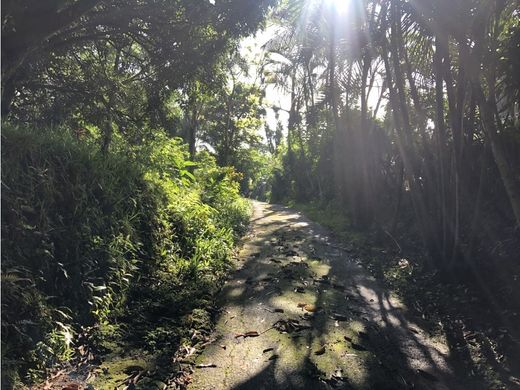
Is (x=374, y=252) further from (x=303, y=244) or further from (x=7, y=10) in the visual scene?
(x=7, y=10)

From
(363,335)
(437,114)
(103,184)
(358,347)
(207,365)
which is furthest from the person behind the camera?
(437,114)

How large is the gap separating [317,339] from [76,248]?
2.63 metres

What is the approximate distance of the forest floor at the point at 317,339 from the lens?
359cm

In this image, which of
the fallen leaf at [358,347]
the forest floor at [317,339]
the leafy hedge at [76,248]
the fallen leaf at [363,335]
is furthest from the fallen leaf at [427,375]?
the leafy hedge at [76,248]

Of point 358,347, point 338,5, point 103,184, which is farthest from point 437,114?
point 103,184

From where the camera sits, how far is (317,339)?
14.3 feet

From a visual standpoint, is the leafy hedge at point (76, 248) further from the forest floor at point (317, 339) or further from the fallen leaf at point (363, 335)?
the fallen leaf at point (363, 335)

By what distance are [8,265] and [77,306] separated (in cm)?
75

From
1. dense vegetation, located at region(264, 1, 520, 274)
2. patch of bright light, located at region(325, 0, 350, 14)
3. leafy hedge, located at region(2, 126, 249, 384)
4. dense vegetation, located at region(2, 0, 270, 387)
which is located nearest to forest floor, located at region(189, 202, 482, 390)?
dense vegetation, located at region(2, 0, 270, 387)

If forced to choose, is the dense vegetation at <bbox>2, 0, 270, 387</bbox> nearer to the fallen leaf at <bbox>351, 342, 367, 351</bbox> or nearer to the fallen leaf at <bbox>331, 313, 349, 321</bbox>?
the fallen leaf at <bbox>331, 313, 349, 321</bbox>

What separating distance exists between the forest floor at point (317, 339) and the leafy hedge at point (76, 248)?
794 millimetres

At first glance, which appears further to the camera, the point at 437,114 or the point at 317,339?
the point at 437,114

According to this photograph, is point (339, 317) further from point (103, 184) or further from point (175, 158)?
point (175, 158)

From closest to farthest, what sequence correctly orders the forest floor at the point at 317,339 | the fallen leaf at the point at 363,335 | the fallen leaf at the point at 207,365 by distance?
the forest floor at the point at 317,339 < the fallen leaf at the point at 207,365 < the fallen leaf at the point at 363,335
